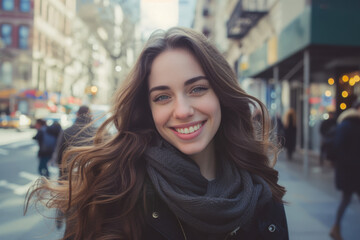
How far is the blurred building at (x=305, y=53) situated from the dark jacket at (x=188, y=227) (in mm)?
7582

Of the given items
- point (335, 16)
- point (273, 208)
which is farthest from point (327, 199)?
point (273, 208)

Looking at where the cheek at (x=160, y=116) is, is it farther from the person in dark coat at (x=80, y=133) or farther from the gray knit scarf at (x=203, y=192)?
the person in dark coat at (x=80, y=133)

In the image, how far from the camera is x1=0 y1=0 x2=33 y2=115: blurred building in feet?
103

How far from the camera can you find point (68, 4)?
98.3ft

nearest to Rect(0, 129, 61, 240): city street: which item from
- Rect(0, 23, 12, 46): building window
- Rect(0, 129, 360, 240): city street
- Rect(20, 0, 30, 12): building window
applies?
Rect(0, 129, 360, 240): city street

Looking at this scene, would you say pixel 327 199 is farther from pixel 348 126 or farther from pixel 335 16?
pixel 335 16

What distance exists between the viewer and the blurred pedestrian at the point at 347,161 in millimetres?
4789

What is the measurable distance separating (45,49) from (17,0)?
5.17 m

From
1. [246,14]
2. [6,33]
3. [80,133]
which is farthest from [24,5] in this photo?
[80,133]

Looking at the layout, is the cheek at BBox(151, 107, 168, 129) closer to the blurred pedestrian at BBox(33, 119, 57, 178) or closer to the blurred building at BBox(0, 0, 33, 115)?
the blurred pedestrian at BBox(33, 119, 57, 178)

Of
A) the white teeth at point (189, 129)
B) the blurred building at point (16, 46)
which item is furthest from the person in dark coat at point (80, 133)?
the blurred building at point (16, 46)

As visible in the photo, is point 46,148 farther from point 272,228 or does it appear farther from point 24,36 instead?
point 24,36

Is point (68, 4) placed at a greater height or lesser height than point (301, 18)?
greater

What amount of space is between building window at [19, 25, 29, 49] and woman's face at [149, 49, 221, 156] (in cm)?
3538
